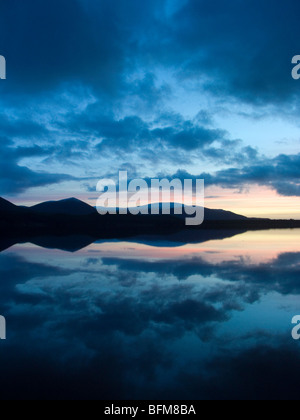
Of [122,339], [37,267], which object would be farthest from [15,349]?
[37,267]

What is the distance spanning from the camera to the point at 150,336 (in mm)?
6590

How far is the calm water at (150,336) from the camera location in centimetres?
471

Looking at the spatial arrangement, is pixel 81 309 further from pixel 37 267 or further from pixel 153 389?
pixel 37 267

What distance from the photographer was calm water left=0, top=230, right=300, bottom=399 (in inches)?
186

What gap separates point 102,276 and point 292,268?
391 inches

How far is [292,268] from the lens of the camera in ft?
47.4

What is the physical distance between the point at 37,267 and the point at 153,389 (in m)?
11.9

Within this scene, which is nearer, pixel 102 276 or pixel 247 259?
pixel 102 276

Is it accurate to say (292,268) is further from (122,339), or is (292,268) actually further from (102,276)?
(122,339)

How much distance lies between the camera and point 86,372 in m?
5.10
